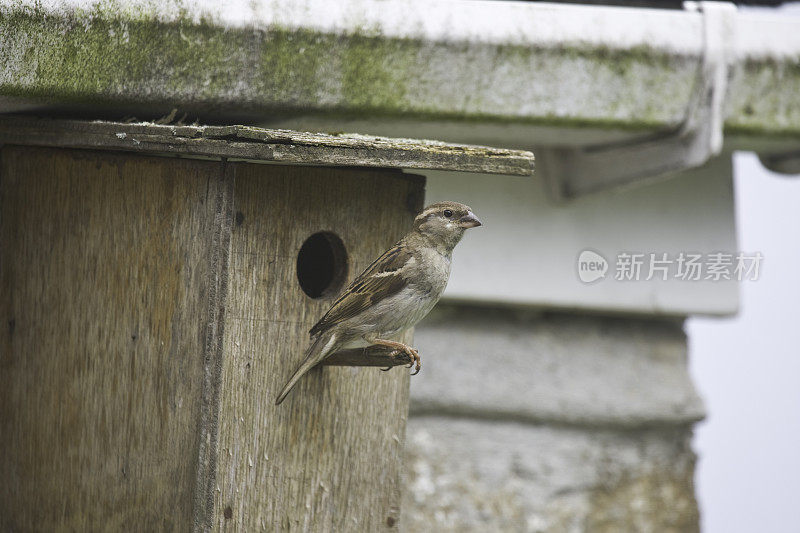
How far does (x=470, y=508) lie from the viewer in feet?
12.8

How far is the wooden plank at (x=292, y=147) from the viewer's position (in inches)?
103

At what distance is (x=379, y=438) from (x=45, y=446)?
0.88 m

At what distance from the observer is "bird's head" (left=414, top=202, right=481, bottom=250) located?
10.1 ft

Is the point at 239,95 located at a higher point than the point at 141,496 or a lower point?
higher

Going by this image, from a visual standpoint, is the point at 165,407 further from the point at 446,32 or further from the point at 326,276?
the point at 446,32

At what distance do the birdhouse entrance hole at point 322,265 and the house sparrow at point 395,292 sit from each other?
5.0 inches

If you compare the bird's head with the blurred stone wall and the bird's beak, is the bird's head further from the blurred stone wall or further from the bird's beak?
the blurred stone wall

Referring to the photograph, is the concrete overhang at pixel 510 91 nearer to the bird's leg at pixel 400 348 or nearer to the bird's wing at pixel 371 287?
the bird's wing at pixel 371 287

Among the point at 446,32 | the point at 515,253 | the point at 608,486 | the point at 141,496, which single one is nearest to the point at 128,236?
the point at 141,496

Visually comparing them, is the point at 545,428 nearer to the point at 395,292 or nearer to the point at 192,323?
the point at 395,292

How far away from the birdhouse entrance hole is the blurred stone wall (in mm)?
666

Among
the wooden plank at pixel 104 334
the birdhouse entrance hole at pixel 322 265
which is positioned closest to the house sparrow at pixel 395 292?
the birdhouse entrance hole at pixel 322 265

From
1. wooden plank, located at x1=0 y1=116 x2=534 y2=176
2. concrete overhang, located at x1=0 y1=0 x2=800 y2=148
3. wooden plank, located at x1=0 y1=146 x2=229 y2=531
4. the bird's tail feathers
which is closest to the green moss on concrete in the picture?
concrete overhang, located at x1=0 y1=0 x2=800 y2=148

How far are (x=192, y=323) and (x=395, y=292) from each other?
0.48m
